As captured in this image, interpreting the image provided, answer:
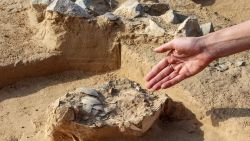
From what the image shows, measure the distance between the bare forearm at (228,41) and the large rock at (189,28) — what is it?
0.83 m

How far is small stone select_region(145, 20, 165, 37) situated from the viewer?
133 inches

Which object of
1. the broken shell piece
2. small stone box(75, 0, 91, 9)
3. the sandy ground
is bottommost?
the sandy ground

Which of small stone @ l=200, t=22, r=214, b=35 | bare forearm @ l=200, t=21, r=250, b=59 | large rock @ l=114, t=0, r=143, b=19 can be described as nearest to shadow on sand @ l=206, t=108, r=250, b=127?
bare forearm @ l=200, t=21, r=250, b=59

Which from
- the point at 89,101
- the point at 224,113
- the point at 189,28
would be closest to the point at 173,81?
the point at 224,113

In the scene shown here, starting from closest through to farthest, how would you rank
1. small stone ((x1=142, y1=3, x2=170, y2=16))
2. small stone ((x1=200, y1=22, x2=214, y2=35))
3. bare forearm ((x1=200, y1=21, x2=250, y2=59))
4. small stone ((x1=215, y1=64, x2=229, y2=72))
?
bare forearm ((x1=200, y1=21, x2=250, y2=59))
small stone ((x1=215, y1=64, x2=229, y2=72))
small stone ((x1=200, y1=22, x2=214, y2=35))
small stone ((x1=142, y1=3, x2=170, y2=16))

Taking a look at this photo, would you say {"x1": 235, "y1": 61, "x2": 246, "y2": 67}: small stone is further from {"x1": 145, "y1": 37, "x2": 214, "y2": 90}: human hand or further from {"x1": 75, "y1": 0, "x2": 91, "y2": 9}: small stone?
{"x1": 75, "y1": 0, "x2": 91, "y2": 9}: small stone

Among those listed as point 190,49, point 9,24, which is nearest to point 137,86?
point 190,49

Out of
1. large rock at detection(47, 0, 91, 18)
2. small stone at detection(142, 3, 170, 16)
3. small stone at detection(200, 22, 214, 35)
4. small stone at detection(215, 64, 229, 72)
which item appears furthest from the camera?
small stone at detection(142, 3, 170, 16)

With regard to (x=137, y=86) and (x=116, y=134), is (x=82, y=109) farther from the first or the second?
(x=137, y=86)

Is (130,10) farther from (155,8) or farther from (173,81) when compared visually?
(173,81)

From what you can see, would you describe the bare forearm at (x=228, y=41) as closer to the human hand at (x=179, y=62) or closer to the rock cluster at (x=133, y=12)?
the human hand at (x=179, y=62)

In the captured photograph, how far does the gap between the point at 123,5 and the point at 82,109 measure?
49.7 inches

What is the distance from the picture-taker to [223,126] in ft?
Result: 8.82

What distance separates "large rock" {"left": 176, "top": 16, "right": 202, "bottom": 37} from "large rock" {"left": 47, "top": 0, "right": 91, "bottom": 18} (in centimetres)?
63
